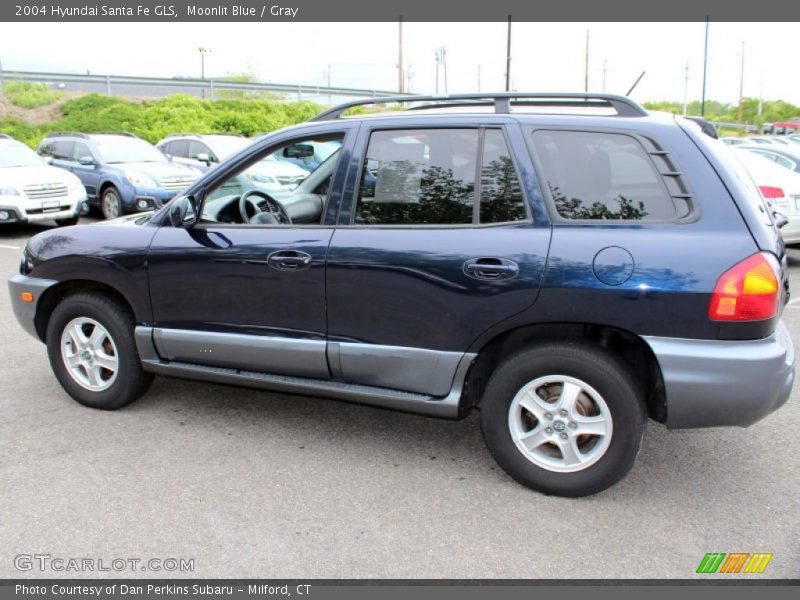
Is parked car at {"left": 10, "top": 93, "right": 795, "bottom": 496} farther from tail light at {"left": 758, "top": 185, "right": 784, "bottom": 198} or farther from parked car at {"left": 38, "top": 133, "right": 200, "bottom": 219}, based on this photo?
parked car at {"left": 38, "top": 133, "right": 200, "bottom": 219}

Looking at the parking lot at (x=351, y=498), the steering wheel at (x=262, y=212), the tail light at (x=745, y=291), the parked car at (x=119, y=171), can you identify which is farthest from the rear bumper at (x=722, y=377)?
the parked car at (x=119, y=171)

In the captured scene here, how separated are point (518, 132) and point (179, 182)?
448 inches

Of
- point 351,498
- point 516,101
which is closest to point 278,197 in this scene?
point 516,101

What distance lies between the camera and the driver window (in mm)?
4160

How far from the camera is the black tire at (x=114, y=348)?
444cm

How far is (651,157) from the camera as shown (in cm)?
337

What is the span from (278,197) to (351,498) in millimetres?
2074

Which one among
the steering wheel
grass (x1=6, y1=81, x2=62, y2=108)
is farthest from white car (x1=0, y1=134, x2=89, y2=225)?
grass (x1=6, y1=81, x2=62, y2=108)

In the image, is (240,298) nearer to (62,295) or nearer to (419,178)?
(419,178)

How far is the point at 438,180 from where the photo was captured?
372 centimetres

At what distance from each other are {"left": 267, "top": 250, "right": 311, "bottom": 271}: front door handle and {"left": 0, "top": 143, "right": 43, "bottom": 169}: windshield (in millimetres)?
10911

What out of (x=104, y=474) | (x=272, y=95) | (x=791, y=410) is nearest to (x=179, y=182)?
(x=104, y=474)

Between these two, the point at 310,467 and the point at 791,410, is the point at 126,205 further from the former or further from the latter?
the point at 791,410

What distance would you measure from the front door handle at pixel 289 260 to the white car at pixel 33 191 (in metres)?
9.72
